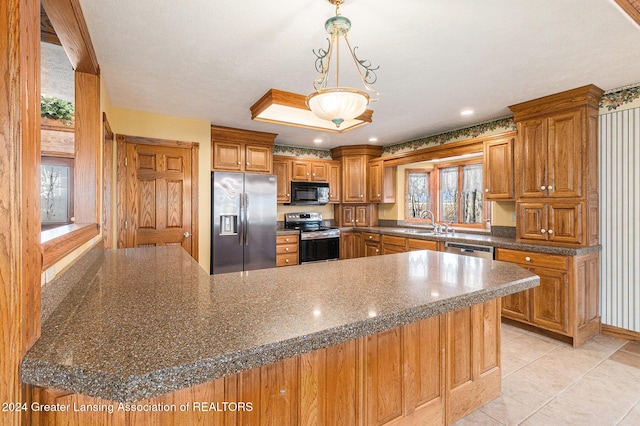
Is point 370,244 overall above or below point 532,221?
below

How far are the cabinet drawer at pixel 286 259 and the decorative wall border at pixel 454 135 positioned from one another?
247 cm

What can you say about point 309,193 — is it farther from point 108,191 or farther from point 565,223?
point 565,223

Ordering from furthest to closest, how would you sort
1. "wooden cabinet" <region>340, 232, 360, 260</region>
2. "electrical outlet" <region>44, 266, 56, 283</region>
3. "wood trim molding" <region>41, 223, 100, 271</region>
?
"wooden cabinet" <region>340, 232, 360, 260</region> → "electrical outlet" <region>44, 266, 56, 283</region> → "wood trim molding" <region>41, 223, 100, 271</region>

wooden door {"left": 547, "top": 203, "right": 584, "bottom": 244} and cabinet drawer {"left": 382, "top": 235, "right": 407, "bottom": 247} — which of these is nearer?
wooden door {"left": 547, "top": 203, "right": 584, "bottom": 244}

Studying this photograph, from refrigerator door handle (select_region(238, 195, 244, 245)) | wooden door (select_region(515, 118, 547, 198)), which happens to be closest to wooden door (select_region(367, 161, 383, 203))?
wooden door (select_region(515, 118, 547, 198))

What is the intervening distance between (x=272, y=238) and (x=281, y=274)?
8.53ft

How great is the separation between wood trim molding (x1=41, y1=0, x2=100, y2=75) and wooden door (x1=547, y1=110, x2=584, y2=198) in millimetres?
3812

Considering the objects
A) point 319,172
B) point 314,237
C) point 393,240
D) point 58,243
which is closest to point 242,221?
point 314,237

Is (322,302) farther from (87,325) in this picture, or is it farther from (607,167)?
(607,167)

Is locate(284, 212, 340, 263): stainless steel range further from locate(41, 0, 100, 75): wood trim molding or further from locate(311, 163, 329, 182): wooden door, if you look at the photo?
locate(41, 0, 100, 75): wood trim molding

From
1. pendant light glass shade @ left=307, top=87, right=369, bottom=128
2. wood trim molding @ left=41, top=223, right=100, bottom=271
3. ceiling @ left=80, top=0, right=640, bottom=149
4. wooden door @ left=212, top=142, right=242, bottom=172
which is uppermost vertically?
ceiling @ left=80, top=0, right=640, bottom=149

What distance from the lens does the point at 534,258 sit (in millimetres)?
3018

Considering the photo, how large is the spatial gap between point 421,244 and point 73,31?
12.9ft

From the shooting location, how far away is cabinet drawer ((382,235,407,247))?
443 cm
